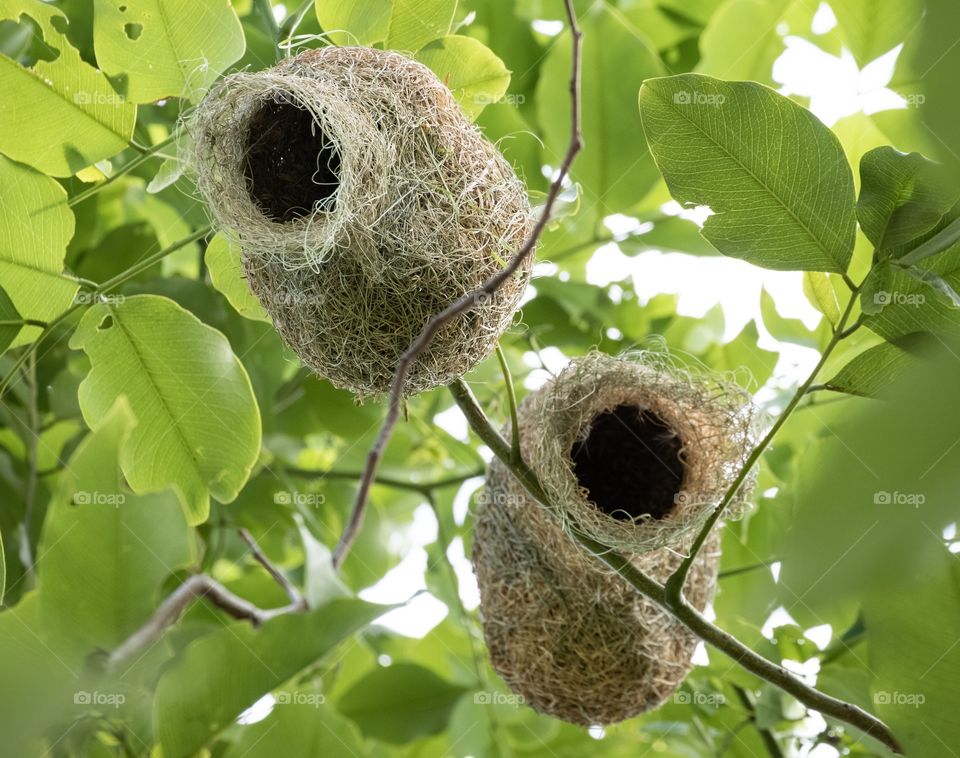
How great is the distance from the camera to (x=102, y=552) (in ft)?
2.20

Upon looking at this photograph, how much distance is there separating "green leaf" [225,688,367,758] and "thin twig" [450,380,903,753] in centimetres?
46

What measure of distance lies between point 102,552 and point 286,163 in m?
0.68

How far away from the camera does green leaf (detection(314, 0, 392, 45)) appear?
1224 millimetres

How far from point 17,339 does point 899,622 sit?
42.5 inches

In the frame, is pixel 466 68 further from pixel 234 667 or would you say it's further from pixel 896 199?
pixel 234 667

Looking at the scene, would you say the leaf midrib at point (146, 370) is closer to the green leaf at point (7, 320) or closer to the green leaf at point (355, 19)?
the green leaf at point (7, 320)

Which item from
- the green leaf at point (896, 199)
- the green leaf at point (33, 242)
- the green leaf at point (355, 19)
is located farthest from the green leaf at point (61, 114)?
the green leaf at point (896, 199)

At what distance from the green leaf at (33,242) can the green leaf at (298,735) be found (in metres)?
0.69

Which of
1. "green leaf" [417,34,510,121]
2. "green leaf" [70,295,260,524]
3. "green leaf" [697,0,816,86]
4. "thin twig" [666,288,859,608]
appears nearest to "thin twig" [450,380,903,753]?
"thin twig" [666,288,859,608]

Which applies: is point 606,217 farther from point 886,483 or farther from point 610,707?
point 886,483

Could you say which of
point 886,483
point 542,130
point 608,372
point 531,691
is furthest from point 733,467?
point 886,483

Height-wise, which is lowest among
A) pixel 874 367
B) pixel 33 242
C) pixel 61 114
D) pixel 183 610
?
pixel 183 610

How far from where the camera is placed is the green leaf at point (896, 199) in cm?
95

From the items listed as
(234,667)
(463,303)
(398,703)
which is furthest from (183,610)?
(398,703)
